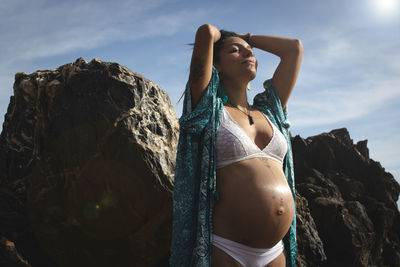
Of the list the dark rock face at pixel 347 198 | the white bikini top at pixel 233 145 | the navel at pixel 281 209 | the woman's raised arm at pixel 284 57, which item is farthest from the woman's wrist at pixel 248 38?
the dark rock face at pixel 347 198

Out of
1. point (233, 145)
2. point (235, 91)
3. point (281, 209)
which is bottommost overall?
point (281, 209)

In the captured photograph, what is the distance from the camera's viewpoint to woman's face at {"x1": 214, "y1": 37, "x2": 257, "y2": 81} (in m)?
2.54

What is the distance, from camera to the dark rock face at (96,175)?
114 inches

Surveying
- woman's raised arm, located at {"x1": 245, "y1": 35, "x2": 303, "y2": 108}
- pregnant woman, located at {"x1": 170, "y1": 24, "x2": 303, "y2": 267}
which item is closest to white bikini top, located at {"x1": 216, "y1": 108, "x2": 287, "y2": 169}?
pregnant woman, located at {"x1": 170, "y1": 24, "x2": 303, "y2": 267}

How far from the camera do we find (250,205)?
207 cm

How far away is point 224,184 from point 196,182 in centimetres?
18

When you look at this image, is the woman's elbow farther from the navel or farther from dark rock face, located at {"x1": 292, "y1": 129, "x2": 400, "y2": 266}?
dark rock face, located at {"x1": 292, "y1": 129, "x2": 400, "y2": 266}

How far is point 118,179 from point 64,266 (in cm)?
97

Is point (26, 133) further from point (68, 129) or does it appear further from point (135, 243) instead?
point (135, 243)

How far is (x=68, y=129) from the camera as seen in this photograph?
311 centimetres

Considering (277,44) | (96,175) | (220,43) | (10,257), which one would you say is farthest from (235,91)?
(10,257)

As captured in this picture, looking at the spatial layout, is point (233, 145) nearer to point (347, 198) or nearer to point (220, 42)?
point (220, 42)

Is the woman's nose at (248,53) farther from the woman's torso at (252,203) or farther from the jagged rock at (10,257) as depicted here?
the jagged rock at (10,257)

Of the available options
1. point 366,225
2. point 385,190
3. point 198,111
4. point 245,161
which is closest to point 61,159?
point 198,111
